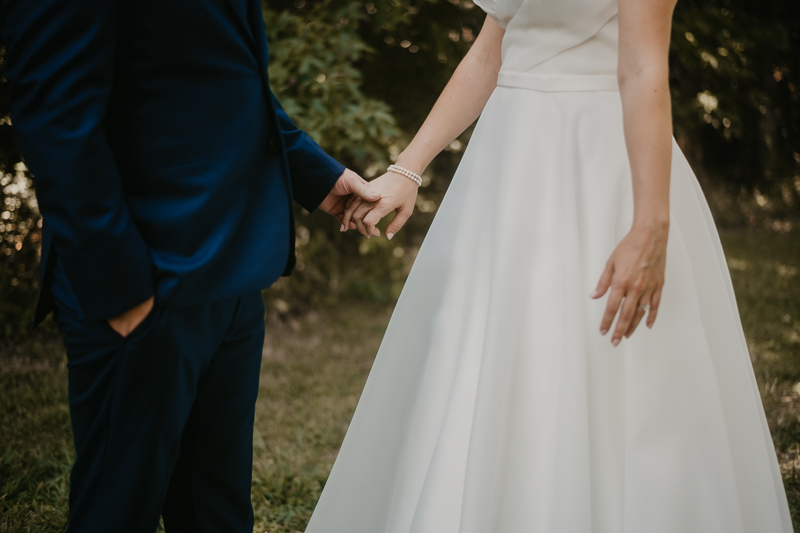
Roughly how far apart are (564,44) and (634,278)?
0.65 metres

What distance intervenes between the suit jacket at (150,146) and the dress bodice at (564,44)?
0.67 metres

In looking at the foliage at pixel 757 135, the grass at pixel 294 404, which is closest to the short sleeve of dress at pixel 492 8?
the grass at pixel 294 404

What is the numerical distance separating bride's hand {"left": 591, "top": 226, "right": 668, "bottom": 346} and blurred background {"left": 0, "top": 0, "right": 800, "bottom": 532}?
1748mm

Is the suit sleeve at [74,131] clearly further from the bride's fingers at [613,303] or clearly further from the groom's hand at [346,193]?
the bride's fingers at [613,303]

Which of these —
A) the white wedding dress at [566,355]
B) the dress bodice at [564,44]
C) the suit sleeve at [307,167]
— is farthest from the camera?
the suit sleeve at [307,167]

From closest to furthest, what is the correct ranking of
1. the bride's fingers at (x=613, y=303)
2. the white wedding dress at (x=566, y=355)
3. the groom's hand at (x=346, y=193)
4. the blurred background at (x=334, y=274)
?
the bride's fingers at (x=613, y=303) < the white wedding dress at (x=566, y=355) < the groom's hand at (x=346, y=193) < the blurred background at (x=334, y=274)

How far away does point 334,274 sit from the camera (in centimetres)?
593

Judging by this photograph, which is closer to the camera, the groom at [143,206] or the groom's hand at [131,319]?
the groom at [143,206]

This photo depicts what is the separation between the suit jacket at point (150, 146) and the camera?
104cm

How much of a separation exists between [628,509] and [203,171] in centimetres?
118

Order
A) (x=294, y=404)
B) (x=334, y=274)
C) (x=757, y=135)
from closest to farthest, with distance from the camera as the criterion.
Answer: (x=294, y=404), (x=334, y=274), (x=757, y=135)

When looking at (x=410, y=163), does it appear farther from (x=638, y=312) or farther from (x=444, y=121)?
(x=638, y=312)

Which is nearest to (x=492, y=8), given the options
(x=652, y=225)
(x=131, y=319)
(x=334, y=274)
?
(x=652, y=225)

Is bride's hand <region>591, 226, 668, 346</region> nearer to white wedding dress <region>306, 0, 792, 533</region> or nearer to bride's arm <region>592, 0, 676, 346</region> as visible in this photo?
bride's arm <region>592, 0, 676, 346</region>
